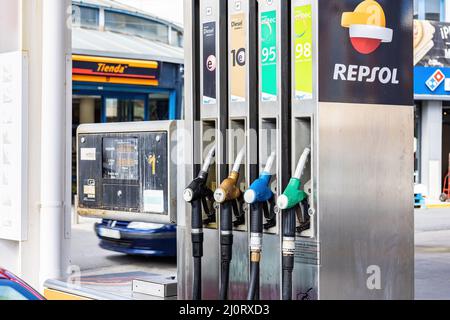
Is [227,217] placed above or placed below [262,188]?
below

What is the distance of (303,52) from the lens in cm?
466

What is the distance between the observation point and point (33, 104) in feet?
23.7

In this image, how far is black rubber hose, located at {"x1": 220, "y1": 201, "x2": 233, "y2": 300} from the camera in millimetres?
5008

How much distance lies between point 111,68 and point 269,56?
16.0 meters

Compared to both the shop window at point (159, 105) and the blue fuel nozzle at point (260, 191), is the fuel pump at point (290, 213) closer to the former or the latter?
the blue fuel nozzle at point (260, 191)

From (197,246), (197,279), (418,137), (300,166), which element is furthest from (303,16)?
(418,137)

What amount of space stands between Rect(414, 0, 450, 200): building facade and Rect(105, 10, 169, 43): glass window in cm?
791

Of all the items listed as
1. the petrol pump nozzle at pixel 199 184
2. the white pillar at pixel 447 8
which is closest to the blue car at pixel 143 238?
the petrol pump nozzle at pixel 199 184

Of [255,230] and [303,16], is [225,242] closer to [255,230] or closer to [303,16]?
[255,230]

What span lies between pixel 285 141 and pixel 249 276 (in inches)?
34.2

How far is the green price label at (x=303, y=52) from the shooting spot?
463 cm

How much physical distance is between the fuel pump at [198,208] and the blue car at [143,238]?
6664mm

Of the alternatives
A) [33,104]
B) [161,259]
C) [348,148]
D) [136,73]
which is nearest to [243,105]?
[348,148]

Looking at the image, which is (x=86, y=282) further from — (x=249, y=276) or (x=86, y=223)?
(x=86, y=223)
